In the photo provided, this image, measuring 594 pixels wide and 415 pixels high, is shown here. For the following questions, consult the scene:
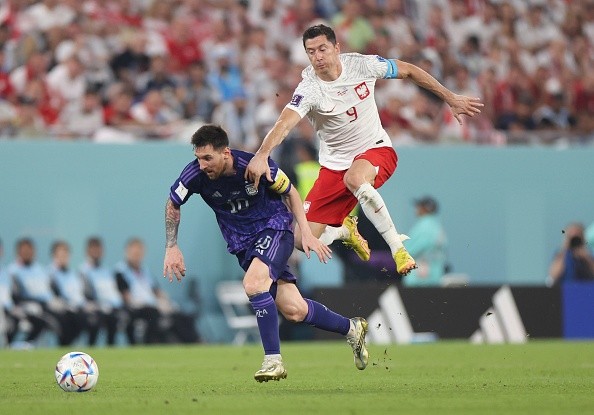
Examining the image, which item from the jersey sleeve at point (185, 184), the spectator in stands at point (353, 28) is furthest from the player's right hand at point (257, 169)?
the spectator in stands at point (353, 28)

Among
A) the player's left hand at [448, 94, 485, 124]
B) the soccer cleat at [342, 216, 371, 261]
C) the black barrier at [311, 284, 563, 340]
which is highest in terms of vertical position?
the player's left hand at [448, 94, 485, 124]

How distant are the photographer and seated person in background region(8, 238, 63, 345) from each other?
819 centimetres

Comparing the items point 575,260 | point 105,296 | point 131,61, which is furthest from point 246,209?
point 575,260

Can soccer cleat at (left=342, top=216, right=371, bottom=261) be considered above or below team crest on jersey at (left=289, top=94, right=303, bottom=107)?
below

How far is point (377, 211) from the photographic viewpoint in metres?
12.5

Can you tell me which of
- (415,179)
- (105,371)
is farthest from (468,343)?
(105,371)

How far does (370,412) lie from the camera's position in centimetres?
879

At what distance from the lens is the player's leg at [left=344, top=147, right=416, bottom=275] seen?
12.3 metres

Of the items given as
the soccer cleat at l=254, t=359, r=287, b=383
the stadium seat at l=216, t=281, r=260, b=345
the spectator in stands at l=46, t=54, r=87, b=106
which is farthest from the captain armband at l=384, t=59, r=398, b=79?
the stadium seat at l=216, t=281, r=260, b=345

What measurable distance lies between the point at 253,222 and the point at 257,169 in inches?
25.0

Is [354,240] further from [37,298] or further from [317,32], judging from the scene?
[37,298]

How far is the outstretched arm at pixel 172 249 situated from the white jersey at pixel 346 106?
1.59 m

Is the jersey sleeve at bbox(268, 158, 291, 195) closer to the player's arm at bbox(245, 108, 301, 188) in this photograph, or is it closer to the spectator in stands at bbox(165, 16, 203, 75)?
the player's arm at bbox(245, 108, 301, 188)

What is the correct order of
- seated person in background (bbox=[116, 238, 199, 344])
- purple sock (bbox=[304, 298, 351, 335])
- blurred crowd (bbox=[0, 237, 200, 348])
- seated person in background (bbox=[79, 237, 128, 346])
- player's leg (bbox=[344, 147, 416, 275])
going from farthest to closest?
seated person in background (bbox=[116, 238, 199, 344])
seated person in background (bbox=[79, 237, 128, 346])
blurred crowd (bbox=[0, 237, 200, 348])
player's leg (bbox=[344, 147, 416, 275])
purple sock (bbox=[304, 298, 351, 335])
